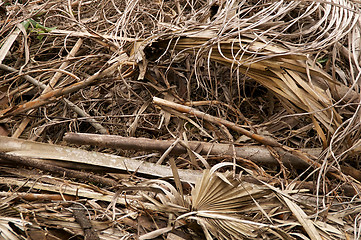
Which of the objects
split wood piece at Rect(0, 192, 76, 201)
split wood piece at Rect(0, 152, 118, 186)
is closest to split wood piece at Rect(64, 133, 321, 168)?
split wood piece at Rect(0, 152, 118, 186)

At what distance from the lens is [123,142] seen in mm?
1438

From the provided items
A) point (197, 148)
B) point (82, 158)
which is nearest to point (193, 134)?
point (197, 148)

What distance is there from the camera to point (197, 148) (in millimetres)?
1460

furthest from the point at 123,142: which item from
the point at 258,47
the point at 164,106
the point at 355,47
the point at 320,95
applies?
the point at 355,47

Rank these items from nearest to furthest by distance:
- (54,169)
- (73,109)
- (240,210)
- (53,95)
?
1. (240,210)
2. (54,169)
3. (53,95)
4. (73,109)

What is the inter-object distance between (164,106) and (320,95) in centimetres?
56

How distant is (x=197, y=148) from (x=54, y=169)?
0.52 m

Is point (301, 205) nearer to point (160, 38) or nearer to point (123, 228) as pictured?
point (123, 228)

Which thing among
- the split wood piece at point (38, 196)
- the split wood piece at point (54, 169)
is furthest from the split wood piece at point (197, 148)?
the split wood piece at point (38, 196)

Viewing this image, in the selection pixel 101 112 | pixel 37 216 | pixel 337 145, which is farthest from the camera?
pixel 101 112

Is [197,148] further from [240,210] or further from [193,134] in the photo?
[240,210]

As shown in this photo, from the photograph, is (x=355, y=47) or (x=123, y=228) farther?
(x=355, y=47)

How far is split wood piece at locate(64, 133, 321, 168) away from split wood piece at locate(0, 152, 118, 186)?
0.36 ft

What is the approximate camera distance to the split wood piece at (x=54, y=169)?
137cm
